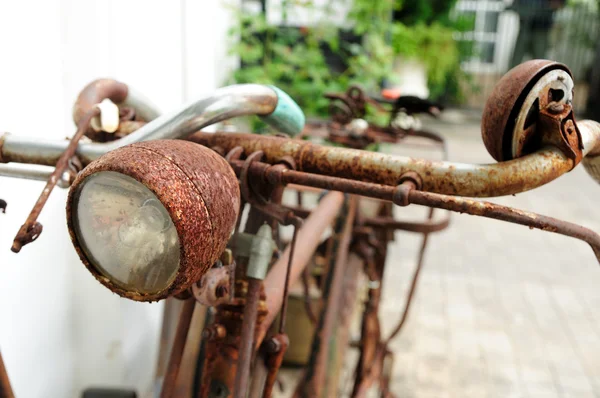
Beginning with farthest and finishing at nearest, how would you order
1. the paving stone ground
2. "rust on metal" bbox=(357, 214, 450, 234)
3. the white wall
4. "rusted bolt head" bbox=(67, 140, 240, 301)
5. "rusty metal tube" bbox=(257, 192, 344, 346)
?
the paving stone ground
"rust on metal" bbox=(357, 214, 450, 234)
the white wall
"rusty metal tube" bbox=(257, 192, 344, 346)
"rusted bolt head" bbox=(67, 140, 240, 301)

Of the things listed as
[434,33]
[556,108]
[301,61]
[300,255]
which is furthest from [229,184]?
[434,33]

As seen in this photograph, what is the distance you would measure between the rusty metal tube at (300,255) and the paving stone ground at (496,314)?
126 centimetres

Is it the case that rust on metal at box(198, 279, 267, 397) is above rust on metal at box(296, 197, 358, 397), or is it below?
above

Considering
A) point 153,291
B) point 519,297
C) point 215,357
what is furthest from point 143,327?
point 519,297

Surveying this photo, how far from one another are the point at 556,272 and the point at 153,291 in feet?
11.5

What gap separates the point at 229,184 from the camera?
2.16ft

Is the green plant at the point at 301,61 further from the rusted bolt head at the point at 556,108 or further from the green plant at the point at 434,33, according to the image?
the rusted bolt head at the point at 556,108

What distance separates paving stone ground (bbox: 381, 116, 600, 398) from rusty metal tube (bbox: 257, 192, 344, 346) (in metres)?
1.26

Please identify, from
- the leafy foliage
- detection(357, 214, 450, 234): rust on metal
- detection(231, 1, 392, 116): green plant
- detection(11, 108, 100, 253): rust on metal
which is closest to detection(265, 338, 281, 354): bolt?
detection(11, 108, 100, 253): rust on metal

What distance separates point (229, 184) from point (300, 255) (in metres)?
0.63

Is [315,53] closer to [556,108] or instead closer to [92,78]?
[92,78]

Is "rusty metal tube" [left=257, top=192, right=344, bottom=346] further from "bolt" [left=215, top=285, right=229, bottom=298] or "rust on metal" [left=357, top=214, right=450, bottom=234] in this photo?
"rust on metal" [left=357, top=214, right=450, bottom=234]

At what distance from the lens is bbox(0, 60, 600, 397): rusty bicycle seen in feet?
2.02

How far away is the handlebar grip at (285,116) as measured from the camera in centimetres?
94
